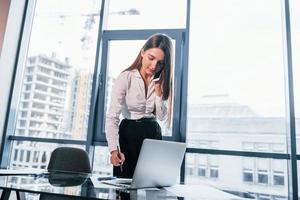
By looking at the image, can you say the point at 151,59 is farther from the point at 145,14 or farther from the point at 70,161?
the point at 145,14

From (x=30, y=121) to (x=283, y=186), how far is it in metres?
2.92

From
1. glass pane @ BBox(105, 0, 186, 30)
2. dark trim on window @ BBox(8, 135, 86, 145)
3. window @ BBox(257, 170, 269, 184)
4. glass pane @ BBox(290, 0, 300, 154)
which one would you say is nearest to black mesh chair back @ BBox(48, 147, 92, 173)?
dark trim on window @ BBox(8, 135, 86, 145)

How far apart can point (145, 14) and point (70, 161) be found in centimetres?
201

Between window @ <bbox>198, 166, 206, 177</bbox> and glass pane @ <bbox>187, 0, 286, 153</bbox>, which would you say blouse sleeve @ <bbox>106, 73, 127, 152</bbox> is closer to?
glass pane @ <bbox>187, 0, 286, 153</bbox>

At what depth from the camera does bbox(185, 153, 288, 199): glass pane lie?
2.60 m

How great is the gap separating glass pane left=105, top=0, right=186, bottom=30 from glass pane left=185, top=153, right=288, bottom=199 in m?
1.53

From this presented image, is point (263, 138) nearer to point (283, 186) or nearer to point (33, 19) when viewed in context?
point (283, 186)

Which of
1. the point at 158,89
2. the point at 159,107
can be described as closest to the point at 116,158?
the point at 159,107

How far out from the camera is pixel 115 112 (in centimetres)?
199

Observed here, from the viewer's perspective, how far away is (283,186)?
2.59 m

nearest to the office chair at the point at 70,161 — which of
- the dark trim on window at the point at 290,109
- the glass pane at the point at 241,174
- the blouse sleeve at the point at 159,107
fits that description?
the blouse sleeve at the point at 159,107

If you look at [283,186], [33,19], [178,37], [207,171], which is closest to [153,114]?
[207,171]

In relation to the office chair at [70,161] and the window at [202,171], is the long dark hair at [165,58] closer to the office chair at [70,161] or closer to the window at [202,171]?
the office chair at [70,161]

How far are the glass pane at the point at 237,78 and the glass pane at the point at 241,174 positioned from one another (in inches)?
5.0
